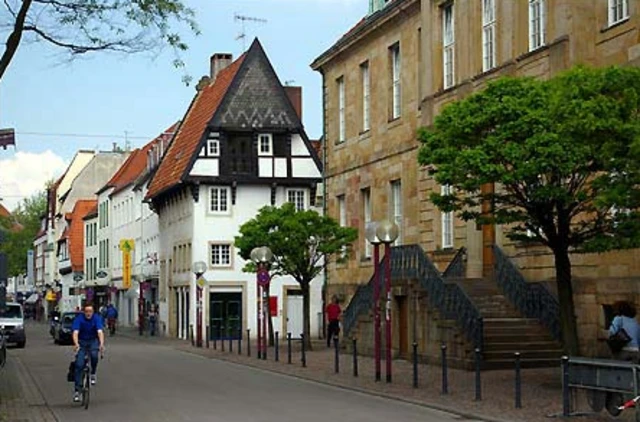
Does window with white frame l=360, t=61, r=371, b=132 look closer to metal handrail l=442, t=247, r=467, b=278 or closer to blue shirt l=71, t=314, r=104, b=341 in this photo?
metal handrail l=442, t=247, r=467, b=278

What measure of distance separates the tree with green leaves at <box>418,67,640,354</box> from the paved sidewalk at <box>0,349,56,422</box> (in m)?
7.81

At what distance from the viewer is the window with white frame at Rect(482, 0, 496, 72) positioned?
102 feet

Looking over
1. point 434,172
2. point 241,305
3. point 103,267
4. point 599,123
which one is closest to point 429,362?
point 434,172

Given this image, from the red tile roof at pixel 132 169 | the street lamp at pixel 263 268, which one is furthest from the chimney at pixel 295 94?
the street lamp at pixel 263 268

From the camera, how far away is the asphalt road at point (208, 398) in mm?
18641

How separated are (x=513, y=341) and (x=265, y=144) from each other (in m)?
33.3

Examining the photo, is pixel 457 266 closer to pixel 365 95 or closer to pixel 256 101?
pixel 365 95

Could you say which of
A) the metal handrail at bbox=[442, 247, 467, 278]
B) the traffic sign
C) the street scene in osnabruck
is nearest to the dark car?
the street scene in osnabruck

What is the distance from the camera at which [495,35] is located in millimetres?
30828

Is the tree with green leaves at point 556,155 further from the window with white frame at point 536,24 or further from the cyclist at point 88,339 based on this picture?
the window with white frame at point 536,24

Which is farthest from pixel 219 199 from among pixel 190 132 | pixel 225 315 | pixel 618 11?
pixel 618 11

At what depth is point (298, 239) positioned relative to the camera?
39.0 meters

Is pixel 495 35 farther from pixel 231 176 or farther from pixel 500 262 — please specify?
pixel 231 176

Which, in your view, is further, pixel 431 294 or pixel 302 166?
pixel 302 166
